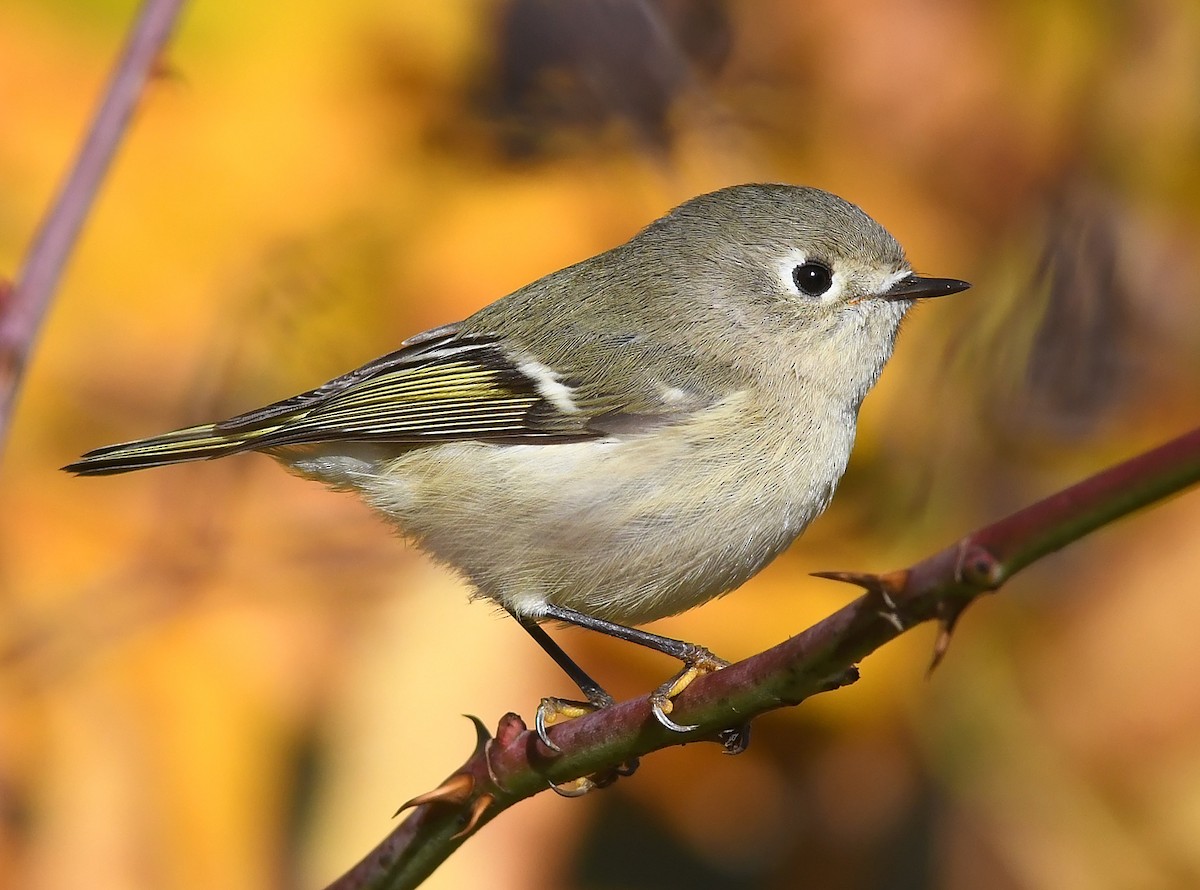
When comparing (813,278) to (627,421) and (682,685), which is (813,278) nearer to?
(627,421)

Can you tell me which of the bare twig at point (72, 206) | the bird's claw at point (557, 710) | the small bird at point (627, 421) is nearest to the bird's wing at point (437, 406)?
the small bird at point (627, 421)

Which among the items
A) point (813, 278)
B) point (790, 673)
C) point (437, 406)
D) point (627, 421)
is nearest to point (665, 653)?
point (627, 421)

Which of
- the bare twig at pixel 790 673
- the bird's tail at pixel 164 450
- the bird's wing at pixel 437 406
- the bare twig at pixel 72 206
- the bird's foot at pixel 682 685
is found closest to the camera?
the bare twig at pixel 790 673

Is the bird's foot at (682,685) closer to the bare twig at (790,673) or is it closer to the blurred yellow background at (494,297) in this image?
the bare twig at (790,673)

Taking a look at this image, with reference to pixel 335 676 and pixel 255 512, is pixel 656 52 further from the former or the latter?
pixel 335 676

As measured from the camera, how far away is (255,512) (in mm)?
1883

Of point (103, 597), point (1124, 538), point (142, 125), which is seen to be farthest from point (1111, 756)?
point (142, 125)

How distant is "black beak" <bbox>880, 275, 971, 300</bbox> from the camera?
4.99ft

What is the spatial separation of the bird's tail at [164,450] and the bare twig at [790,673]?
1.91 ft

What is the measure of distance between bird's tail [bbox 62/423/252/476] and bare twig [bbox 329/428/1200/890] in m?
0.58

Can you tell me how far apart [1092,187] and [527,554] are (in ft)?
3.20

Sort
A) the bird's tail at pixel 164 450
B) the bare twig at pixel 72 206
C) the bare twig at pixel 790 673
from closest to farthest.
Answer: the bare twig at pixel 790 673, the bare twig at pixel 72 206, the bird's tail at pixel 164 450

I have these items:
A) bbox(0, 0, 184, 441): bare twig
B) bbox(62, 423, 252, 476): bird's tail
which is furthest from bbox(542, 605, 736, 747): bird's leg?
bbox(0, 0, 184, 441): bare twig

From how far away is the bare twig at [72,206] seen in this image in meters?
1.05
